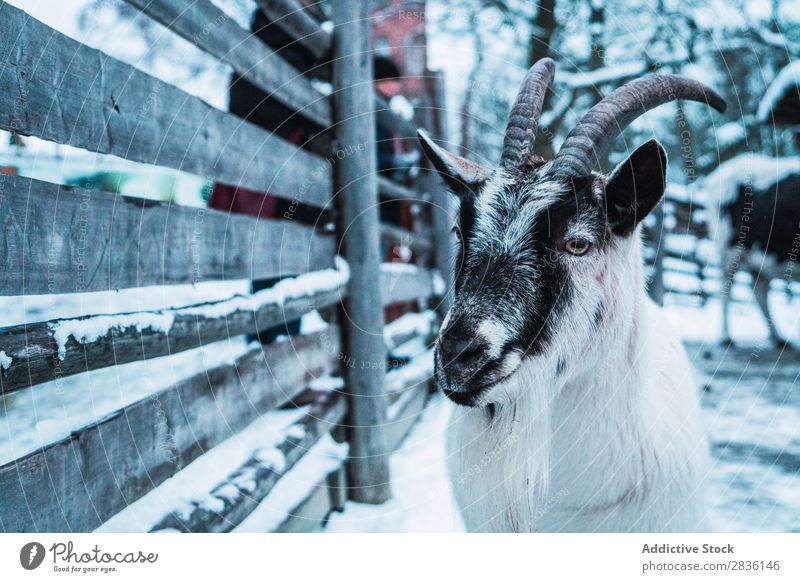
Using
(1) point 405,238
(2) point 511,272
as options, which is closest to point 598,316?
(2) point 511,272

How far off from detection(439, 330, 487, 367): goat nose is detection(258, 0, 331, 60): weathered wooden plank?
4.30 feet

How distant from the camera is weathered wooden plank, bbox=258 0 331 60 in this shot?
6.41 ft

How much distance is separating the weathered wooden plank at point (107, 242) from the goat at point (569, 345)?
0.61 m

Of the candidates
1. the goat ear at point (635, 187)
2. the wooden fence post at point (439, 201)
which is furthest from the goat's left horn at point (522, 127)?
the wooden fence post at point (439, 201)

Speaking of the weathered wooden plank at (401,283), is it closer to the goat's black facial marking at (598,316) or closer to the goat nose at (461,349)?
the goat's black facial marking at (598,316)

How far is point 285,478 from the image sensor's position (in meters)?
1.99

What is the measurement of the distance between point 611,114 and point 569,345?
0.53 metres

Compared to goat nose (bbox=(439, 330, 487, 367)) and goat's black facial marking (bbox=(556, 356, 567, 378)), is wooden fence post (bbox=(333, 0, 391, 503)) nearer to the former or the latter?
goat's black facial marking (bbox=(556, 356, 567, 378))

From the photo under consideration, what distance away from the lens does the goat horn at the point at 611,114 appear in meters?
1.37
